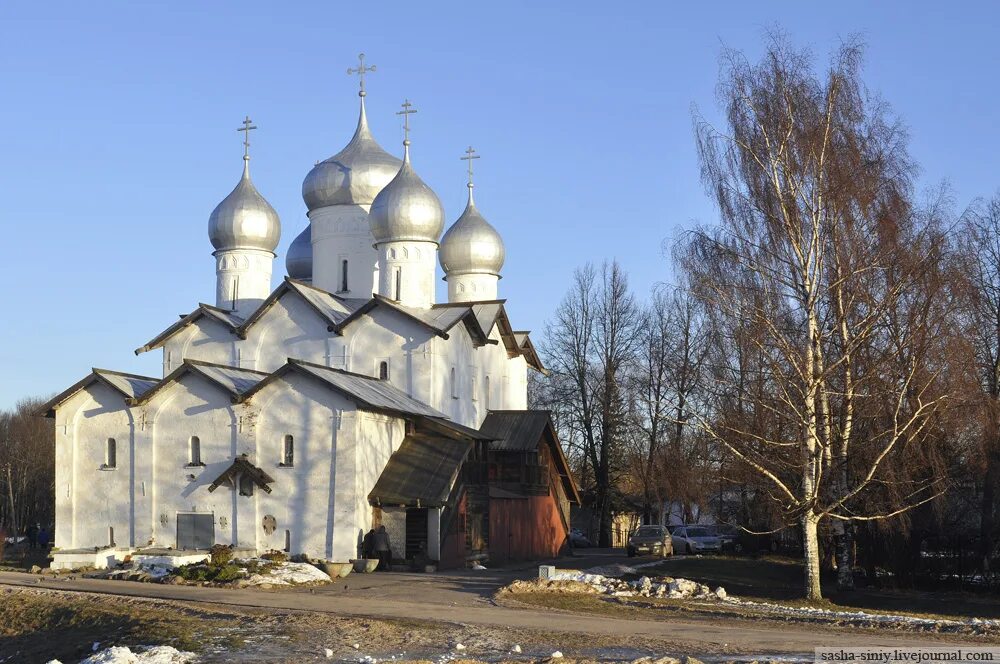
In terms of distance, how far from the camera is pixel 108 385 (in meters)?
30.5

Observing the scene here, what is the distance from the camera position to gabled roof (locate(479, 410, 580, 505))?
35.8 meters

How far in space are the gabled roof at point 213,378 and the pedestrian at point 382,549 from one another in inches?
198

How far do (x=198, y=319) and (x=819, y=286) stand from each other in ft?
71.2

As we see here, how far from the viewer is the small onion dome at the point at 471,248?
3950 centimetres

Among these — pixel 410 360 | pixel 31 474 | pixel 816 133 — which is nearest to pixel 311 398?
pixel 410 360

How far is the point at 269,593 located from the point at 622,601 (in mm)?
6629

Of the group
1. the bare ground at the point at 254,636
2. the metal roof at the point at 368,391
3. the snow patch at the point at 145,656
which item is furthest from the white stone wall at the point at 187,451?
the snow patch at the point at 145,656

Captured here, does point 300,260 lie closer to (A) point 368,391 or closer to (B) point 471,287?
(B) point 471,287

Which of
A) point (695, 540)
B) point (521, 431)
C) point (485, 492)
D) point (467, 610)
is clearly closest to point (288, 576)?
point (467, 610)

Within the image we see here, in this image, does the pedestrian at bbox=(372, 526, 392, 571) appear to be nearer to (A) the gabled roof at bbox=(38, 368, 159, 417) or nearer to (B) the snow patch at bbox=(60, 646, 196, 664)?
(A) the gabled roof at bbox=(38, 368, 159, 417)

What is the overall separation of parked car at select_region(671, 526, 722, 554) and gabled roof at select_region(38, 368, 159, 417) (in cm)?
1921

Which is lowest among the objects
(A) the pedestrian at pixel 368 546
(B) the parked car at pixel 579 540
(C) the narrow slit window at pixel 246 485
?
(B) the parked car at pixel 579 540

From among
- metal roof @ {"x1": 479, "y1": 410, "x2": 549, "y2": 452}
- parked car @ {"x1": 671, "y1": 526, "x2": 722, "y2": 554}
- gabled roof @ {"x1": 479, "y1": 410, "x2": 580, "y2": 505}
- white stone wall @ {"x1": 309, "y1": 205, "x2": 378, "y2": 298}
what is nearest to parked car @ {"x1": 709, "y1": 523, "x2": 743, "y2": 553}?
parked car @ {"x1": 671, "y1": 526, "x2": 722, "y2": 554}

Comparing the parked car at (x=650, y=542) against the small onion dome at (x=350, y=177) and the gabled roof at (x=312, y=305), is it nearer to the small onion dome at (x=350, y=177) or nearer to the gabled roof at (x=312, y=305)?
the gabled roof at (x=312, y=305)
